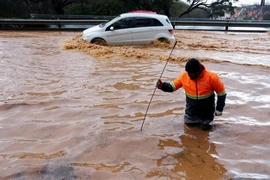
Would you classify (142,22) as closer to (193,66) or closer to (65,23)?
(193,66)

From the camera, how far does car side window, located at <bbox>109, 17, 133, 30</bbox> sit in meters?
12.4

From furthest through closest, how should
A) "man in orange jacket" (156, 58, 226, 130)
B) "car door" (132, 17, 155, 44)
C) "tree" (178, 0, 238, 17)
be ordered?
"tree" (178, 0, 238, 17)
"car door" (132, 17, 155, 44)
"man in orange jacket" (156, 58, 226, 130)

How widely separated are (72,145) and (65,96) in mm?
2168

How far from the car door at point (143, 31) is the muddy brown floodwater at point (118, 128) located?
4.11 metres

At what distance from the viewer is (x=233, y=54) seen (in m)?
11.6

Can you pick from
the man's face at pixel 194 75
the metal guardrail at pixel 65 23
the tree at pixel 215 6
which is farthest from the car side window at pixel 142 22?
the tree at pixel 215 6

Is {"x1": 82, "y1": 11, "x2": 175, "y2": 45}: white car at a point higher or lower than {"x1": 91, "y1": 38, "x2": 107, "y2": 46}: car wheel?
higher

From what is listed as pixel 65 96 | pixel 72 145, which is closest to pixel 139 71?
pixel 65 96

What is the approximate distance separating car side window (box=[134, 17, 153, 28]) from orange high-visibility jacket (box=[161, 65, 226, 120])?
8.64 metres

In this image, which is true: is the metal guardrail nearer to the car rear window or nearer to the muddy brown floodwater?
the car rear window

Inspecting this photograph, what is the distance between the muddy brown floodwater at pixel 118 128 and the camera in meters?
3.65

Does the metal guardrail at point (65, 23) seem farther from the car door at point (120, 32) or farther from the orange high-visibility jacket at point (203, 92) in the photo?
the orange high-visibility jacket at point (203, 92)

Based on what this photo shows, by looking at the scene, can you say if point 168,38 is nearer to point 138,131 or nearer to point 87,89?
point 87,89

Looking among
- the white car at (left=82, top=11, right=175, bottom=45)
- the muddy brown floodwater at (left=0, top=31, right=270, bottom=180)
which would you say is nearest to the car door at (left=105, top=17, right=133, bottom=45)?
the white car at (left=82, top=11, right=175, bottom=45)
